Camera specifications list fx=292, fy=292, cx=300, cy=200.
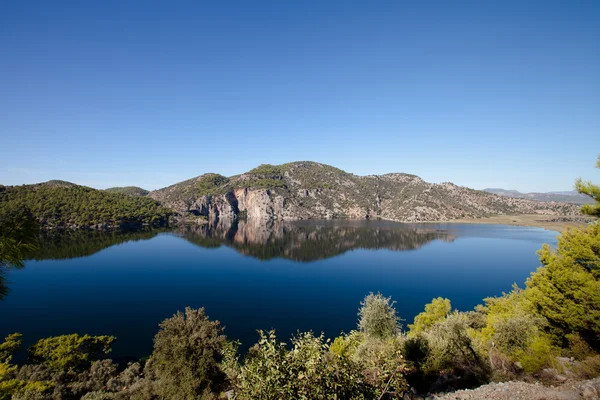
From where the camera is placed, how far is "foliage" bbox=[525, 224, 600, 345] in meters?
16.8

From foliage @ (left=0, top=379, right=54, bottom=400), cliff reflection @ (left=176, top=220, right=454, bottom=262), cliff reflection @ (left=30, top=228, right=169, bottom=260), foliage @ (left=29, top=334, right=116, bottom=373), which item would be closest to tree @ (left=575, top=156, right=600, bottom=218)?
foliage @ (left=0, top=379, right=54, bottom=400)

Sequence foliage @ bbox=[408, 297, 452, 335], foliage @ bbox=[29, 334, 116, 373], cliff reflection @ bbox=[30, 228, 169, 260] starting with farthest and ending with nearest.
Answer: cliff reflection @ bbox=[30, 228, 169, 260] → foliage @ bbox=[408, 297, 452, 335] → foliage @ bbox=[29, 334, 116, 373]

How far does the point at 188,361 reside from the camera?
16.7 m

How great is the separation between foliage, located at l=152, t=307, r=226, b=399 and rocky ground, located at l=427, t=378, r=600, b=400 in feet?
38.7

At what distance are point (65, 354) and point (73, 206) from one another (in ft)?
450

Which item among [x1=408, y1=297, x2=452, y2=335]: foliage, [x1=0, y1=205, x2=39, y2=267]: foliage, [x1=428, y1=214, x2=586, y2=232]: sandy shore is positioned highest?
[x1=0, y1=205, x2=39, y2=267]: foliage

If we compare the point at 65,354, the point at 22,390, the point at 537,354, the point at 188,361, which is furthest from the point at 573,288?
the point at 65,354

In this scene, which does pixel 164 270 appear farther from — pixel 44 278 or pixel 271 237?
pixel 271 237

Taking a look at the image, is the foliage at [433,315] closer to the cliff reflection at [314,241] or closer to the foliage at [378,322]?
Answer: the foliage at [378,322]

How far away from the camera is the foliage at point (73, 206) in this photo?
12112 cm

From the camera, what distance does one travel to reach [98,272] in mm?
66438

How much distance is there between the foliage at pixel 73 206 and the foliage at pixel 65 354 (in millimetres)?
116046

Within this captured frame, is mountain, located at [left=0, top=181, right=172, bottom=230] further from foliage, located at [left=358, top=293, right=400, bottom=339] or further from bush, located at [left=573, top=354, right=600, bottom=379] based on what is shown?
bush, located at [left=573, top=354, right=600, bottom=379]

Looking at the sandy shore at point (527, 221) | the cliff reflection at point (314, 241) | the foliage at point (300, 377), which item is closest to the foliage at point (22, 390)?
the foliage at point (300, 377)
